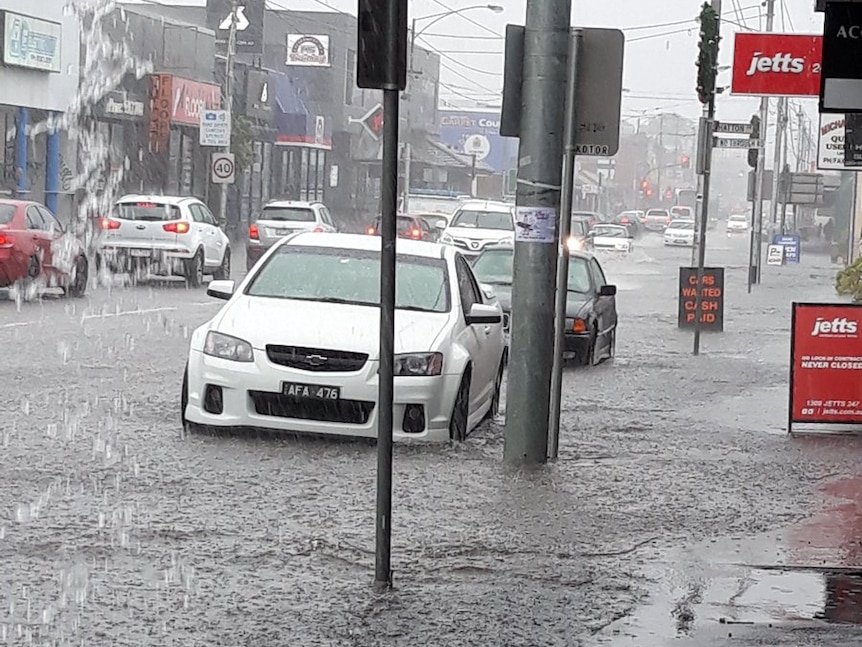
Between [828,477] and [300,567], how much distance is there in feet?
16.2

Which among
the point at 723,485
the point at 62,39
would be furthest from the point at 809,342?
the point at 62,39

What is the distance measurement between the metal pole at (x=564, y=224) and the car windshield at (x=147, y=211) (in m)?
20.1

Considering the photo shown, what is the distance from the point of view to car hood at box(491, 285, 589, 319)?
65.4 feet

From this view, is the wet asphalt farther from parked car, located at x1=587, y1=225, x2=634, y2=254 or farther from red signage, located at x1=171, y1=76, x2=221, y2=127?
parked car, located at x1=587, y1=225, x2=634, y2=254

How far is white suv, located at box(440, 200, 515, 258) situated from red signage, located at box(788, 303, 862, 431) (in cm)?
2592

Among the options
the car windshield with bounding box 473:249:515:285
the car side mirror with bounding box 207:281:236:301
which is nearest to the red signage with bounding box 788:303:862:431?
the car side mirror with bounding box 207:281:236:301

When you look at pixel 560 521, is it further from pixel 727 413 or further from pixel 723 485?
pixel 727 413

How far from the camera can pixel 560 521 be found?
9.57 m

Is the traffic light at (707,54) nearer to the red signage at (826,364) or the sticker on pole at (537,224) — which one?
the red signage at (826,364)

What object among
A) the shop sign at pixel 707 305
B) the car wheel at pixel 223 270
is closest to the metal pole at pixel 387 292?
the shop sign at pixel 707 305

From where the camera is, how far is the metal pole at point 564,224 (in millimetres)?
11359

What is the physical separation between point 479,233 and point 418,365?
97.2ft

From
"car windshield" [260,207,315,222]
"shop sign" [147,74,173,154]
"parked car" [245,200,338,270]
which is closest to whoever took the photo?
"parked car" [245,200,338,270]

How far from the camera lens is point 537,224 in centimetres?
1120
